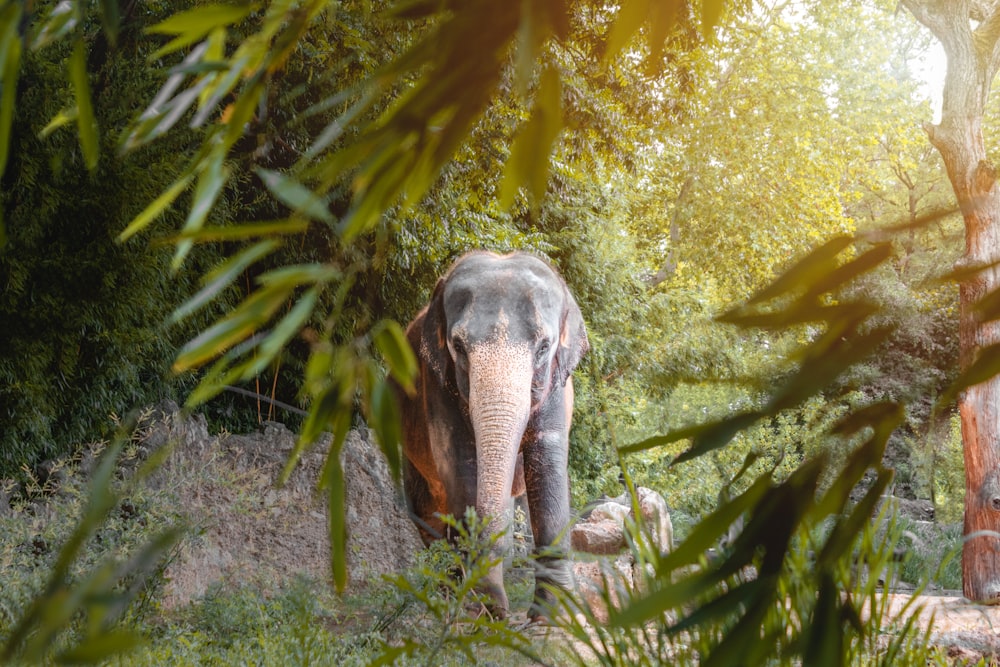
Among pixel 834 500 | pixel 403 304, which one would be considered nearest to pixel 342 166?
pixel 834 500

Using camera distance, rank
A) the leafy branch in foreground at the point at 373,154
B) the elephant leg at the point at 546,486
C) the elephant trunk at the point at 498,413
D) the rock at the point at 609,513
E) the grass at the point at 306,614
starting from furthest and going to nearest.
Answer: the rock at the point at 609,513, the elephant leg at the point at 546,486, the elephant trunk at the point at 498,413, the grass at the point at 306,614, the leafy branch in foreground at the point at 373,154

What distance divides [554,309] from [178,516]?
251cm

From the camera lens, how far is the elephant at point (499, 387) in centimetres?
517

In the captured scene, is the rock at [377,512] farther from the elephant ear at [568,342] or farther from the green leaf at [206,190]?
the green leaf at [206,190]

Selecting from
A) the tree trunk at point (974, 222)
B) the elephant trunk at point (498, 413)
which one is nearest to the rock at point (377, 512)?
the elephant trunk at point (498, 413)

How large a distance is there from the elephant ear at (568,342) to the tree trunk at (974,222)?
340cm

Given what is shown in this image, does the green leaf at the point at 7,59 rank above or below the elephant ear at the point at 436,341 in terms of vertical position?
below

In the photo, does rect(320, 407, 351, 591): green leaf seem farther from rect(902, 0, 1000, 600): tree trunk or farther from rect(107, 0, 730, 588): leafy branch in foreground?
rect(902, 0, 1000, 600): tree trunk

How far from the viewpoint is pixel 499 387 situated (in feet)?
17.2

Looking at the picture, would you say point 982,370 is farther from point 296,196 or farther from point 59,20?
point 59,20

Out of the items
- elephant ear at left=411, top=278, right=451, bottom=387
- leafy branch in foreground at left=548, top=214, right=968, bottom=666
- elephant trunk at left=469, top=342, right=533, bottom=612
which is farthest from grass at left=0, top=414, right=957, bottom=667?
elephant ear at left=411, top=278, right=451, bottom=387

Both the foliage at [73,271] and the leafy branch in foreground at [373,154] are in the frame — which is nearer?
the leafy branch in foreground at [373,154]

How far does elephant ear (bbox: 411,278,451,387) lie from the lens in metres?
5.78

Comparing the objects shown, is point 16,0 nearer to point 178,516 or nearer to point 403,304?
point 178,516
